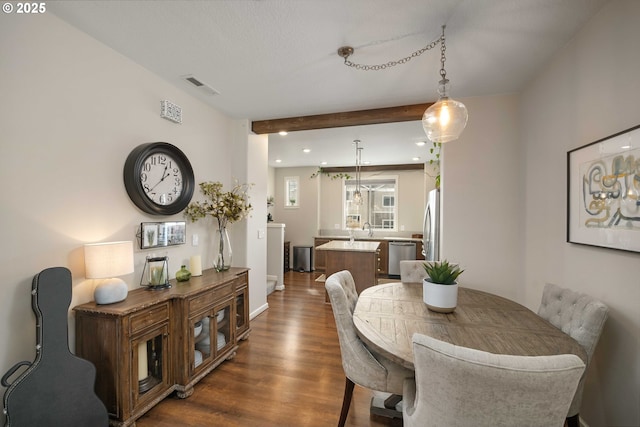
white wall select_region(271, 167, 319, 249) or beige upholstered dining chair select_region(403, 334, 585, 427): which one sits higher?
white wall select_region(271, 167, 319, 249)

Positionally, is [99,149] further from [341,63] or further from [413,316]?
[413,316]

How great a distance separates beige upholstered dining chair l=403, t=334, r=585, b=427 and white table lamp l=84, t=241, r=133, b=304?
6.53 ft

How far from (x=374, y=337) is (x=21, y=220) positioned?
220 centimetres

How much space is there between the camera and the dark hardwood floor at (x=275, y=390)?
190 centimetres

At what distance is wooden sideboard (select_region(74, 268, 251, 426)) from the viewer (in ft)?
5.67

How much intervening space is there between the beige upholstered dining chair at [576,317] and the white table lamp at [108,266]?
2761 millimetres

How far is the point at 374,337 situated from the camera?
1.43 m

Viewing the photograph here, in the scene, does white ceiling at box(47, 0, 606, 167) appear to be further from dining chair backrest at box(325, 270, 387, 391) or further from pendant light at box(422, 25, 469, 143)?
dining chair backrest at box(325, 270, 387, 391)

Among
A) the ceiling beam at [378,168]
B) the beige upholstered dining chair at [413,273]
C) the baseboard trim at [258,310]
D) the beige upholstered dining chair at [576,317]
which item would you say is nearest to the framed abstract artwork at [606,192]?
the beige upholstered dining chair at [576,317]

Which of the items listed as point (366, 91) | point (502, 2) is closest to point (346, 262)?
point (366, 91)

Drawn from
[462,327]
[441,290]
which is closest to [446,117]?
[441,290]

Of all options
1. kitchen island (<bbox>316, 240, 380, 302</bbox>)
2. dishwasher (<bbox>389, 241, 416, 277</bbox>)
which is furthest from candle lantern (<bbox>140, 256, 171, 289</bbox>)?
dishwasher (<bbox>389, 241, 416, 277</bbox>)

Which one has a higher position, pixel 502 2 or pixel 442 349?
pixel 502 2

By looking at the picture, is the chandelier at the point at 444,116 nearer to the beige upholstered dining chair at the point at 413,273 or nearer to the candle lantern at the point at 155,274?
the beige upholstered dining chair at the point at 413,273
